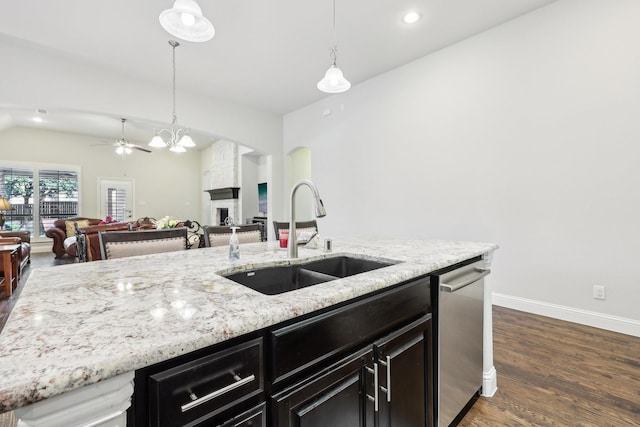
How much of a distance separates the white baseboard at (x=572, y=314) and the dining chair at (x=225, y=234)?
2760 mm

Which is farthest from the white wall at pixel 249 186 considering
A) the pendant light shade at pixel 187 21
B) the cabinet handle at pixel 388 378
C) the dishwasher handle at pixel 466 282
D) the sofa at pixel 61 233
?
the cabinet handle at pixel 388 378

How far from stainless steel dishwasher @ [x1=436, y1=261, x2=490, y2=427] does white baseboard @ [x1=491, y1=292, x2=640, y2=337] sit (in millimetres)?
1827

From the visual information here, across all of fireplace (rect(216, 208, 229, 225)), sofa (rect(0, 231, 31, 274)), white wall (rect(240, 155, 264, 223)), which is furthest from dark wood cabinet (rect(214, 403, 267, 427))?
fireplace (rect(216, 208, 229, 225))

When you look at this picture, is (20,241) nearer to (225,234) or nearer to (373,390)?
(225,234)

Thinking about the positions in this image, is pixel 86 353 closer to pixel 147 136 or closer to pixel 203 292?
pixel 203 292

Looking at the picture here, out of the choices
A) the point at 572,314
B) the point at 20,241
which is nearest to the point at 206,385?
the point at 572,314

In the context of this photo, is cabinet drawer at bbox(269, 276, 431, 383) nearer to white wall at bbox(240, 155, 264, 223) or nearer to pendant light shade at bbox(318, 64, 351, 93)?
pendant light shade at bbox(318, 64, 351, 93)

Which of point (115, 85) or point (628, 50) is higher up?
point (115, 85)

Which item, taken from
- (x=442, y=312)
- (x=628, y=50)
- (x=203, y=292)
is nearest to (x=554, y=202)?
(x=628, y=50)

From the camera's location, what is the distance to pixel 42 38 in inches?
131

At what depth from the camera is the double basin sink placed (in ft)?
4.42

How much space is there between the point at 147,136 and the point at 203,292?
8941 millimetres

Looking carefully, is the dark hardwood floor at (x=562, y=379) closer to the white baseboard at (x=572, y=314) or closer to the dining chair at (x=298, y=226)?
the white baseboard at (x=572, y=314)

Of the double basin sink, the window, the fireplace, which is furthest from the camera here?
the fireplace
